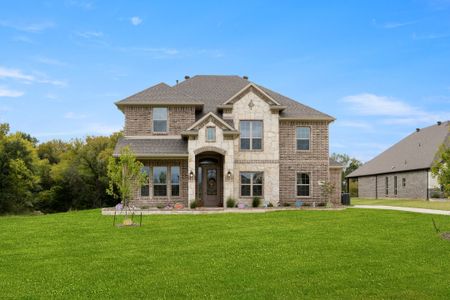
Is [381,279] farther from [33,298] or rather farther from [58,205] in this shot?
[58,205]

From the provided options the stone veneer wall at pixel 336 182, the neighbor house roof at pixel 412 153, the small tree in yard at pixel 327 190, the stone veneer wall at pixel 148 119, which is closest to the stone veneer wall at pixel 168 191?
the stone veneer wall at pixel 148 119

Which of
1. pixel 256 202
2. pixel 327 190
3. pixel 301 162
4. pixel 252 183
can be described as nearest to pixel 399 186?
pixel 327 190

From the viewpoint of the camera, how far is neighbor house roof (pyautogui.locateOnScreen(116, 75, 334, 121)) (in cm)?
2836

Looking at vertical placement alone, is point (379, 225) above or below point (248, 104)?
below

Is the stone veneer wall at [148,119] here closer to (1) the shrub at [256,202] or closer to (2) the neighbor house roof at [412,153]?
(1) the shrub at [256,202]

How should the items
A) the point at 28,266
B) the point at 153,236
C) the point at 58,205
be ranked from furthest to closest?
the point at 58,205 → the point at 153,236 → the point at 28,266

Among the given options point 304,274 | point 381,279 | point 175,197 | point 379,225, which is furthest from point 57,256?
point 175,197

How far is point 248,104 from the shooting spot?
28.8 metres

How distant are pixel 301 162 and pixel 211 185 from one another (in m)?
5.78

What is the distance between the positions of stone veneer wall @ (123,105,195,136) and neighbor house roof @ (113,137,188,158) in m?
0.51

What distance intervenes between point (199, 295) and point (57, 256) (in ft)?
17.8

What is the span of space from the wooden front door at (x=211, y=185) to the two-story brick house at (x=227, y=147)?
6 cm

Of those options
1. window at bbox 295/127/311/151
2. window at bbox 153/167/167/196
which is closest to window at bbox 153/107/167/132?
window at bbox 153/167/167/196

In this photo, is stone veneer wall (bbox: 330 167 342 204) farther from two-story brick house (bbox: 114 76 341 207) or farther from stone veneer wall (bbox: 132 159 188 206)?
stone veneer wall (bbox: 132 159 188 206)
